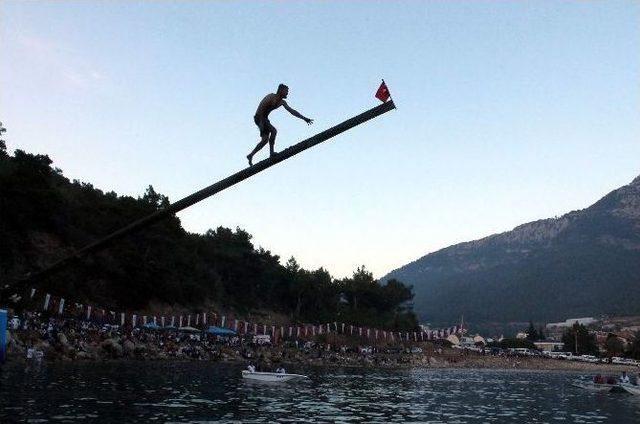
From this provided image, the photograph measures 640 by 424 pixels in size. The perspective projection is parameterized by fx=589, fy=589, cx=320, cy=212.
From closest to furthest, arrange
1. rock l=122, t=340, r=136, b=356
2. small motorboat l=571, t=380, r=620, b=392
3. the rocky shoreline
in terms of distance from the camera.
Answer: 1. the rocky shoreline
2. small motorboat l=571, t=380, r=620, b=392
3. rock l=122, t=340, r=136, b=356

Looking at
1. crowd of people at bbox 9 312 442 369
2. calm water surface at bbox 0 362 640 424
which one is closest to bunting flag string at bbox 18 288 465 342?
crowd of people at bbox 9 312 442 369

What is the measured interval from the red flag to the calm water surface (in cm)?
1939

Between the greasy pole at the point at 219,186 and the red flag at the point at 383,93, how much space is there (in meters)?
0.20

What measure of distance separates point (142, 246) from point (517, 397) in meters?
60.1

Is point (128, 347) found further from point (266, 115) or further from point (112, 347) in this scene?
point (266, 115)

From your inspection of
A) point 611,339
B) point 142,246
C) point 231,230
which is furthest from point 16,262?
point 611,339

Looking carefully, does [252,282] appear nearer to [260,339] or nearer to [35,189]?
[260,339]

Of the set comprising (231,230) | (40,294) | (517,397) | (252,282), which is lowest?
(517,397)

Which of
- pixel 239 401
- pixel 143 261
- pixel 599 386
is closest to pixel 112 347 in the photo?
pixel 143 261

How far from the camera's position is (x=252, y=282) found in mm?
124000

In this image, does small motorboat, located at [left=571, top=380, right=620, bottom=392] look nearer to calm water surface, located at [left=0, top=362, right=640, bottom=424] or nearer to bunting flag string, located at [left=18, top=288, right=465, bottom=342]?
calm water surface, located at [left=0, top=362, right=640, bottom=424]

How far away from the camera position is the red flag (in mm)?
7262

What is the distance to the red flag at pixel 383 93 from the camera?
23.8ft

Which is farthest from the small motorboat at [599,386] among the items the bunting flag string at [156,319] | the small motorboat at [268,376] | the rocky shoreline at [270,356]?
the bunting flag string at [156,319]
